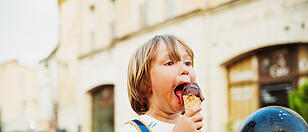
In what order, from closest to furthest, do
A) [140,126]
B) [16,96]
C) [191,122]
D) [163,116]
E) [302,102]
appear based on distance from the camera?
[191,122]
[140,126]
[163,116]
[302,102]
[16,96]

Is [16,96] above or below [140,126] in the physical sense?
above

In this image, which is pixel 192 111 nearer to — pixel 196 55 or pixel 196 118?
pixel 196 118

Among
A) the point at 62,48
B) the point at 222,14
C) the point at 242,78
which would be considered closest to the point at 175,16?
the point at 222,14

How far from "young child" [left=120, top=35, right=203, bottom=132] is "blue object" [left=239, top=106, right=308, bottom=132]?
1.22 ft

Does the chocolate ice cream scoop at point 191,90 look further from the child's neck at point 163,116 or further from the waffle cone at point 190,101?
the child's neck at point 163,116

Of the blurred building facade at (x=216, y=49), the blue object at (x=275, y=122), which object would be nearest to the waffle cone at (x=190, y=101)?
the blue object at (x=275, y=122)

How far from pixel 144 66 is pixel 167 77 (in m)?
0.16

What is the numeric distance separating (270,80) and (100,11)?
27.1ft

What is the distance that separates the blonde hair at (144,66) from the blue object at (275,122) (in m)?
0.45

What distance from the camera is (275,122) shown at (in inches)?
73.1

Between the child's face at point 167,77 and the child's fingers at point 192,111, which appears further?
the child's face at point 167,77

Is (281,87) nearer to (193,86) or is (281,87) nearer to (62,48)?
(193,86)

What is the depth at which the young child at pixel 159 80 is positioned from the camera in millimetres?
1811

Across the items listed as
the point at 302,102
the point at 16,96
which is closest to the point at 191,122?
the point at 302,102
